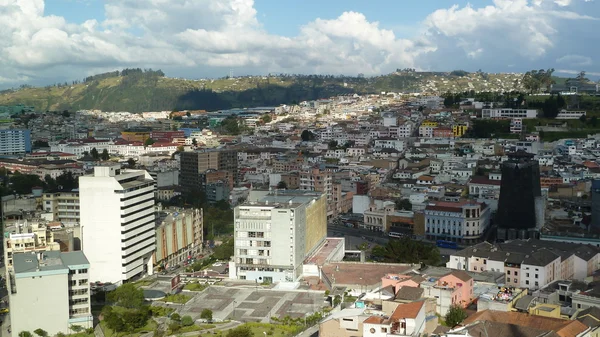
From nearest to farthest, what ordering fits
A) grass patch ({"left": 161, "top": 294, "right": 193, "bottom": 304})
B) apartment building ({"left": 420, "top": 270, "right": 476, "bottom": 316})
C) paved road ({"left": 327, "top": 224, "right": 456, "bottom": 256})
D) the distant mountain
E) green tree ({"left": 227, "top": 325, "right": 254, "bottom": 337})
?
1. green tree ({"left": 227, "top": 325, "right": 254, "bottom": 337})
2. apartment building ({"left": 420, "top": 270, "right": 476, "bottom": 316})
3. grass patch ({"left": 161, "top": 294, "right": 193, "bottom": 304})
4. paved road ({"left": 327, "top": 224, "right": 456, "bottom": 256})
5. the distant mountain

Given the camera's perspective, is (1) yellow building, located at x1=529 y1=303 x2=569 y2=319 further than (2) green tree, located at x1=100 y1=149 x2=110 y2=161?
No

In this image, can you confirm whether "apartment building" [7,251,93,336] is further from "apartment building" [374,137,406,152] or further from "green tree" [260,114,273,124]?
"green tree" [260,114,273,124]

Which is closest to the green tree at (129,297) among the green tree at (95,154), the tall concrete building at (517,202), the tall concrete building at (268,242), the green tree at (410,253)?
the tall concrete building at (268,242)

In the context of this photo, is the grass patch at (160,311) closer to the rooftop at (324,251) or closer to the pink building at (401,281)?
the rooftop at (324,251)

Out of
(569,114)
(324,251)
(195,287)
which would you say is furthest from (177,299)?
(569,114)

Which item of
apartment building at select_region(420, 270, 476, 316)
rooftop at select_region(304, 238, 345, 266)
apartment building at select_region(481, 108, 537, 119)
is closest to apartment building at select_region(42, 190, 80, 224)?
rooftop at select_region(304, 238, 345, 266)

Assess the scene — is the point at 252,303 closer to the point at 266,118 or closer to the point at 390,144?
the point at 390,144

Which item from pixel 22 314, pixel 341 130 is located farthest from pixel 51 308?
pixel 341 130
